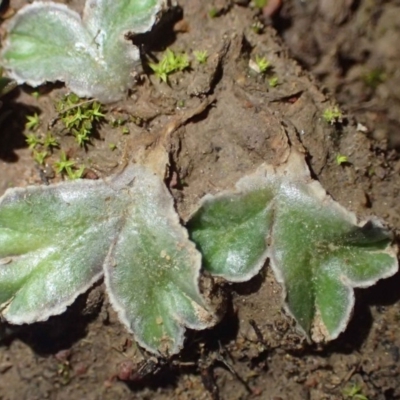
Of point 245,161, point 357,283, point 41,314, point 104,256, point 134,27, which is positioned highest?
point 134,27

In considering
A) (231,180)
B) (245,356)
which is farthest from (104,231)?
(245,356)

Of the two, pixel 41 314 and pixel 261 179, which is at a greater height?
pixel 261 179

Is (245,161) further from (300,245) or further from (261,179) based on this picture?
(300,245)

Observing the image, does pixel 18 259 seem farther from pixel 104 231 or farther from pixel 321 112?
pixel 321 112

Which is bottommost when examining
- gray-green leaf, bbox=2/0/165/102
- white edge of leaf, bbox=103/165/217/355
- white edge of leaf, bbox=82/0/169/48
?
white edge of leaf, bbox=103/165/217/355

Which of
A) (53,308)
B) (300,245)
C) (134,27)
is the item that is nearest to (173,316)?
(53,308)

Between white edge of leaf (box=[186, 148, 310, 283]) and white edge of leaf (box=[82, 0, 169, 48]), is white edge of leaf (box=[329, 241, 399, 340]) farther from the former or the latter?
white edge of leaf (box=[82, 0, 169, 48])

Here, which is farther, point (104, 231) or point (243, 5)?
point (243, 5)

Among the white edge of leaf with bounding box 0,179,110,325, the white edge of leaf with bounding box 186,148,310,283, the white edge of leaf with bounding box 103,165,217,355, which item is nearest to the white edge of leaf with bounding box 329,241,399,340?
the white edge of leaf with bounding box 186,148,310,283
